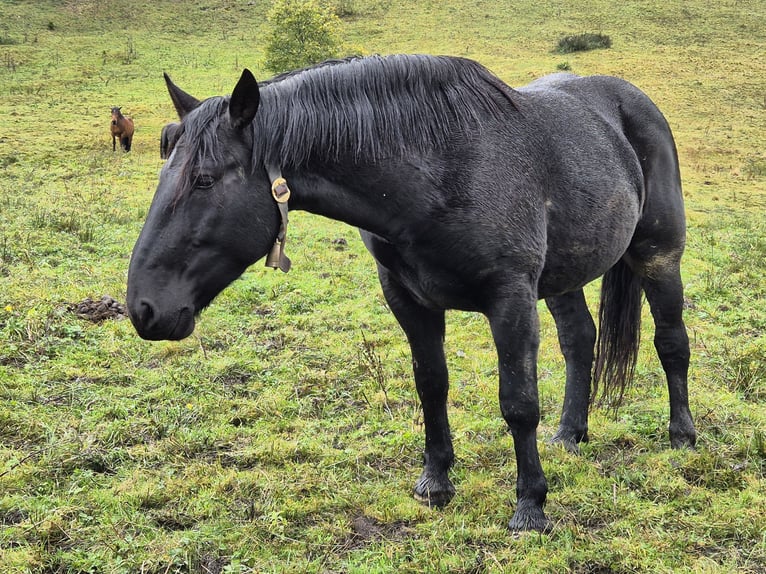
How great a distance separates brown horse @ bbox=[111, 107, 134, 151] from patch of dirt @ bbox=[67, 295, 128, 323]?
12.0 m

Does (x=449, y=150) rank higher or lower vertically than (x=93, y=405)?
higher

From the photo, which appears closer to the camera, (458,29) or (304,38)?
(304,38)

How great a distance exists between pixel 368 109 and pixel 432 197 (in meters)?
0.50

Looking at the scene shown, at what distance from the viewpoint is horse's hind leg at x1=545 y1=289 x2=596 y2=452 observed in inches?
175

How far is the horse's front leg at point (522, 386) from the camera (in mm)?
3111

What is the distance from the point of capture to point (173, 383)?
5.04 metres

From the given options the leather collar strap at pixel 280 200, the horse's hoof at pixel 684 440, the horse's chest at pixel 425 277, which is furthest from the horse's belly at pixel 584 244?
the leather collar strap at pixel 280 200

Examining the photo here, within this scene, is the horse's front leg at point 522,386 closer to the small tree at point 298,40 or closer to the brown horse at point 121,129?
the brown horse at point 121,129

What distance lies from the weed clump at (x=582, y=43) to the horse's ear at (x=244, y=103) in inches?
1187

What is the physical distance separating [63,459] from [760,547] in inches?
157

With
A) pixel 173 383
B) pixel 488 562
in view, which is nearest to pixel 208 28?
pixel 173 383

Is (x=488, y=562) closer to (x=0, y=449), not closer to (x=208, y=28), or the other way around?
(x=0, y=449)

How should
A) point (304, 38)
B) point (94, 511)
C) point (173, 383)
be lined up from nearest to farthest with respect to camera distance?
1. point (94, 511)
2. point (173, 383)
3. point (304, 38)

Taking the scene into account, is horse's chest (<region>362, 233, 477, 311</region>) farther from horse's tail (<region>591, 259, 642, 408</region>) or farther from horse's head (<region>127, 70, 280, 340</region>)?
horse's tail (<region>591, 259, 642, 408</region>)
